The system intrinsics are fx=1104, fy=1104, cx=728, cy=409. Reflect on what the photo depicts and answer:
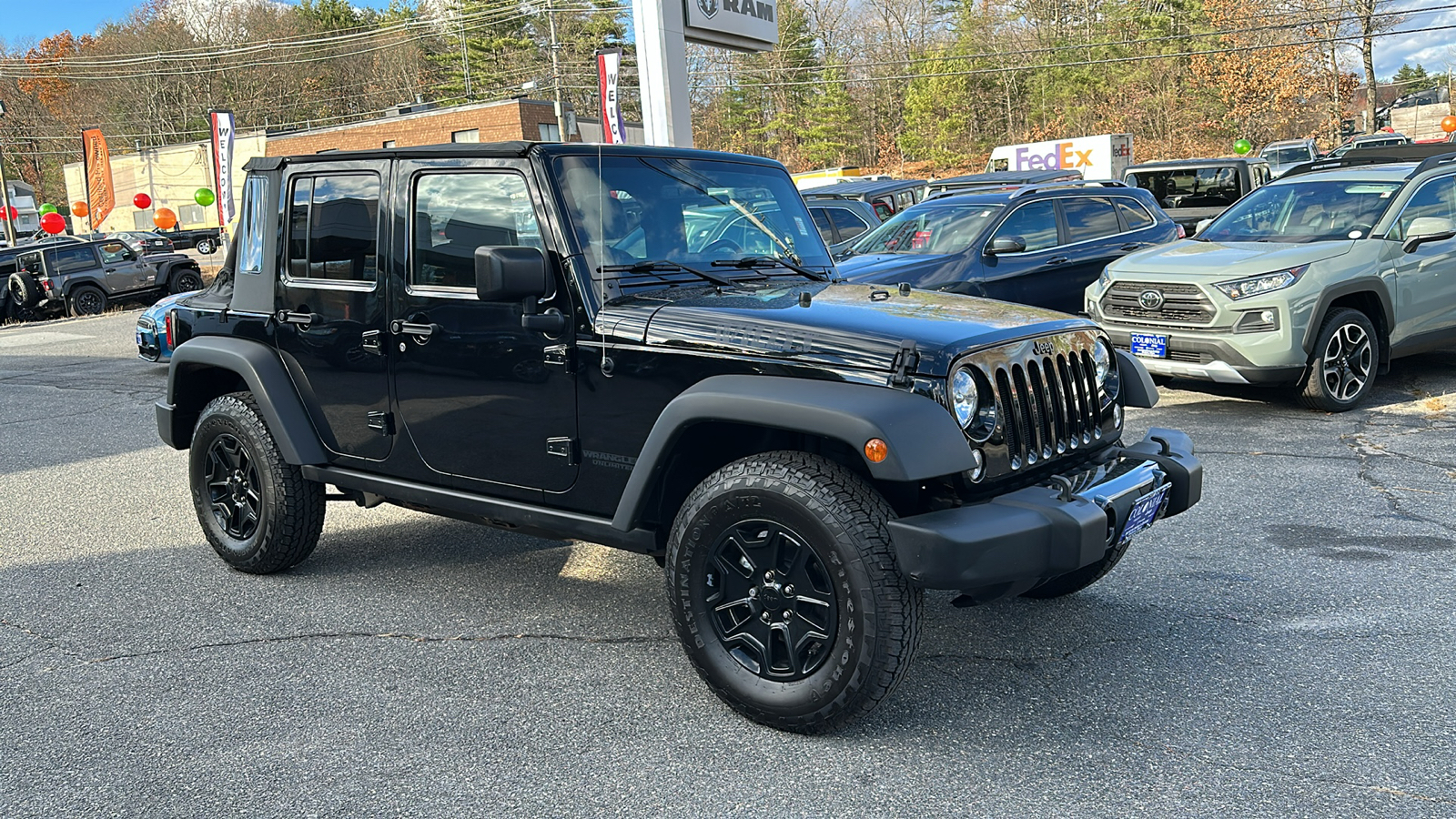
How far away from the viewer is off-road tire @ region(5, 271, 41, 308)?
22094 millimetres

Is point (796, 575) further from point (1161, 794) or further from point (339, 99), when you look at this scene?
point (339, 99)

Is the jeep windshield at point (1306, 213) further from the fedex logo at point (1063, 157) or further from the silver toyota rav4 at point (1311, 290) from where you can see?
the fedex logo at point (1063, 157)

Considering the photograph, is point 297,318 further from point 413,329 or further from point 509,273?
point 509,273

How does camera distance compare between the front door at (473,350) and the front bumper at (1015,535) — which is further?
the front door at (473,350)

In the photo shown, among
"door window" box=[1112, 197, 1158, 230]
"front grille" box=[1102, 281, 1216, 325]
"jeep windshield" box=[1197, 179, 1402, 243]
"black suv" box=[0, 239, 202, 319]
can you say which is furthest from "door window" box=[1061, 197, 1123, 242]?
"black suv" box=[0, 239, 202, 319]

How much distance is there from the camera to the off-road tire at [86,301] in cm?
2227

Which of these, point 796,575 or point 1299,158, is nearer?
point 796,575

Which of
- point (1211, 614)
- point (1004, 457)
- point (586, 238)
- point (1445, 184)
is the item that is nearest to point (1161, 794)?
point (1004, 457)

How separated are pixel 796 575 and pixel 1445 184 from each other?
8.05 m

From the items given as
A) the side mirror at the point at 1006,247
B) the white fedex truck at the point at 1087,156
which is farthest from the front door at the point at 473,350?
the white fedex truck at the point at 1087,156

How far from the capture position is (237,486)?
5.18m

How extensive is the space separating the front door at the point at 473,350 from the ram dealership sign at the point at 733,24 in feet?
29.2

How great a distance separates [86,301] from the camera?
73.8 feet

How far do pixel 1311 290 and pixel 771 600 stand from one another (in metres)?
5.99
